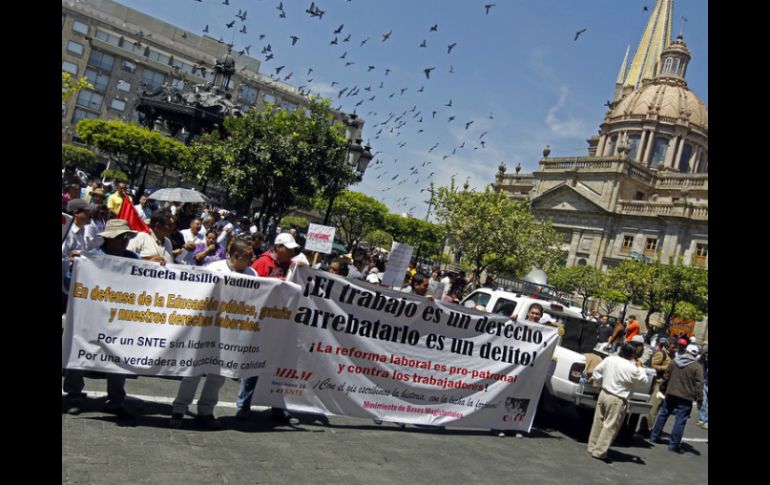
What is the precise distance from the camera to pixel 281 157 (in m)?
23.9

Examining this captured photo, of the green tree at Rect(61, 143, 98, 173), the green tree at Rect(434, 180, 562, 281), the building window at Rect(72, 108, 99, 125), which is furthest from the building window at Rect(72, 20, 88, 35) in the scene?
the green tree at Rect(434, 180, 562, 281)

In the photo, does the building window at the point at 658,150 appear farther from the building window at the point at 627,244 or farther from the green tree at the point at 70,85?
the green tree at the point at 70,85

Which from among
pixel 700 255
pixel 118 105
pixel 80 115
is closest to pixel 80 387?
pixel 700 255

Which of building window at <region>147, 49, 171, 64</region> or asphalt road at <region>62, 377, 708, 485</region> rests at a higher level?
building window at <region>147, 49, 171, 64</region>

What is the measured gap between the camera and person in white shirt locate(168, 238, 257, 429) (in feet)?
18.0

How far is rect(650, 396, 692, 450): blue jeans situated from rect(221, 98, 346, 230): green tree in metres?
15.4

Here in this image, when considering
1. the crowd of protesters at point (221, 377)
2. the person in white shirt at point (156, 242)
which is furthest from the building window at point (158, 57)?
the person in white shirt at point (156, 242)

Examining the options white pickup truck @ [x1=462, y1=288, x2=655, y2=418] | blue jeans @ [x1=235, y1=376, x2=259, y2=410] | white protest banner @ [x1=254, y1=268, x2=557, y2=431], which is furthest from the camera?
white pickup truck @ [x1=462, y1=288, x2=655, y2=418]

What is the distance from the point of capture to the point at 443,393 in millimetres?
7152

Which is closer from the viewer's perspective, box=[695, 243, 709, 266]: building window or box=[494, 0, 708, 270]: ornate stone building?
box=[695, 243, 709, 266]: building window

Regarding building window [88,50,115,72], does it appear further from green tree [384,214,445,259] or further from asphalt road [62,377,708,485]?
asphalt road [62,377,708,485]

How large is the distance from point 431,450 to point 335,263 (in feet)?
9.84

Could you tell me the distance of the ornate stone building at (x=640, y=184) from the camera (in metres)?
52.7

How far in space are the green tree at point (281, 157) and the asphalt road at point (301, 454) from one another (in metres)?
16.8
